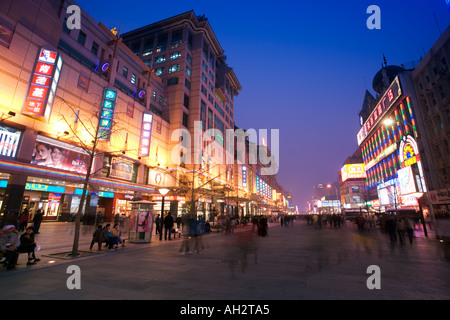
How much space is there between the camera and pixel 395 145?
53.9 meters

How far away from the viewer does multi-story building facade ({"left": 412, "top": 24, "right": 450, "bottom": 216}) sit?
1401 inches

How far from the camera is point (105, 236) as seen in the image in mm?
12023

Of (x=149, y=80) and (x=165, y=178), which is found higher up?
(x=149, y=80)

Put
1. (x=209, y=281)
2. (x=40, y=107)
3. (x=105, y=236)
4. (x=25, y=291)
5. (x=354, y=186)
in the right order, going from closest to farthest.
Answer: (x=25, y=291) → (x=209, y=281) → (x=105, y=236) → (x=40, y=107) → (x=354, y=186)

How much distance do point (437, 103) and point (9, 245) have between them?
183 feet

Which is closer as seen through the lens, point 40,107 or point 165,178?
point 40,107

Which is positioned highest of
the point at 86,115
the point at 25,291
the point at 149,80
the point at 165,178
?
the point at 149,80

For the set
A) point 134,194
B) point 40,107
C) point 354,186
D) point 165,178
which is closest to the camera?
point 40,107

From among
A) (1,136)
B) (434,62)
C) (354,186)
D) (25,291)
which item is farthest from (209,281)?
(354,186)

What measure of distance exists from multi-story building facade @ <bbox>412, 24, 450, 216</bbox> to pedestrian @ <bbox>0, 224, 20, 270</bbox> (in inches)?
1854

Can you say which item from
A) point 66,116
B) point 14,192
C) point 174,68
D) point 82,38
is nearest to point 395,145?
point 174,68

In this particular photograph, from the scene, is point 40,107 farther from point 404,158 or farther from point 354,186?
point 354,186

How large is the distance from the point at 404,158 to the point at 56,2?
6516cm

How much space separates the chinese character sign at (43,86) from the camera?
1994 centimetres
